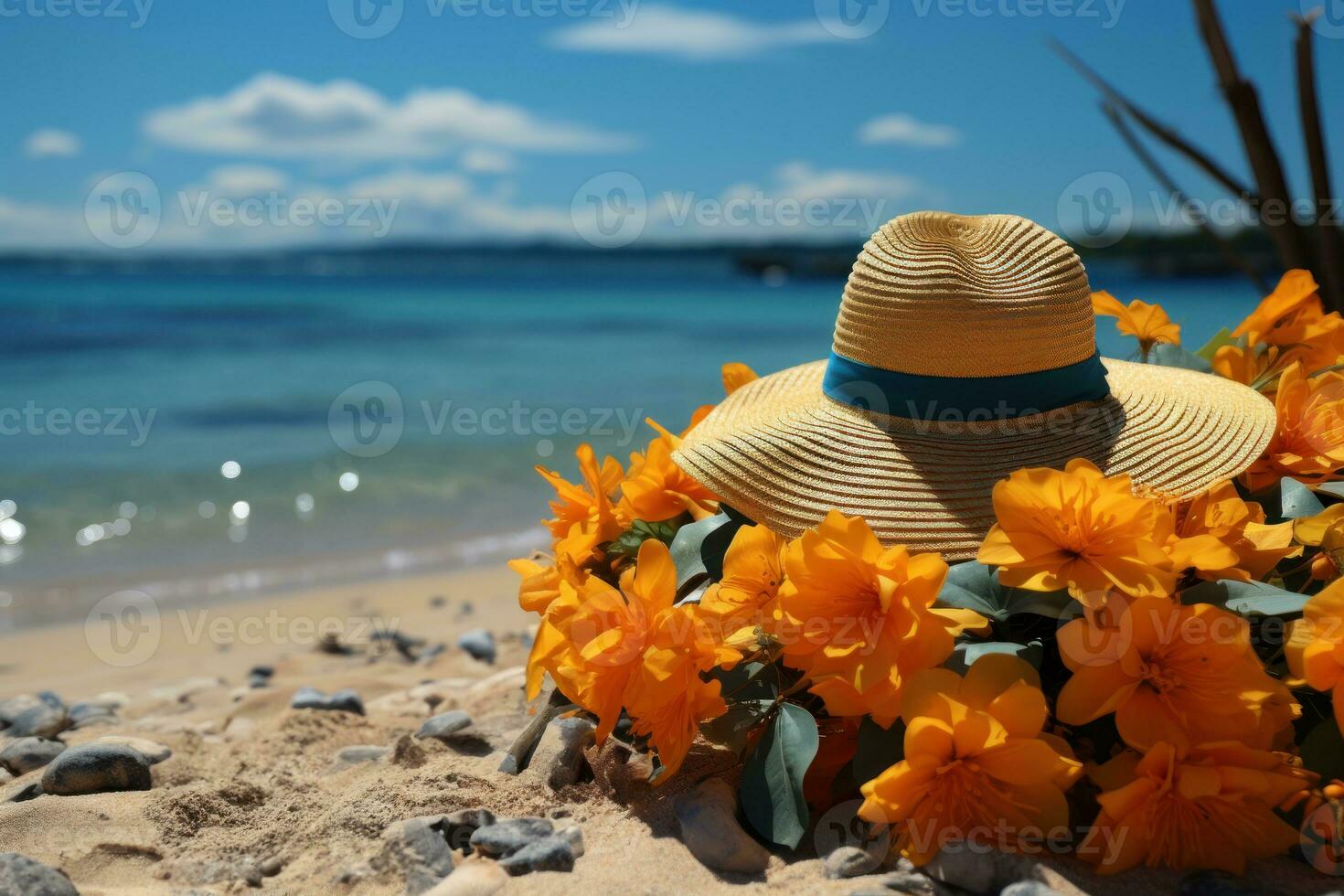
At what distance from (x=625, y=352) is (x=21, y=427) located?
10043 millimetres

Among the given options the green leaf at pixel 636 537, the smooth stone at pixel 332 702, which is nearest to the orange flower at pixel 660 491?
the green leaf at pixel 636 537

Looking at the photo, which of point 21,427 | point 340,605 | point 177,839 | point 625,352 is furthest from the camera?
point 625,352

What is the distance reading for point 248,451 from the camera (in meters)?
8.46

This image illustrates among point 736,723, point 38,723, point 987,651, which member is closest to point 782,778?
point 736,723

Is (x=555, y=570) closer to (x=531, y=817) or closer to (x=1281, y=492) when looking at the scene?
(x=531, y=817)

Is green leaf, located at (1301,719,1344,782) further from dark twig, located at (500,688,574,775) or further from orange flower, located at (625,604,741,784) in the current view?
dark twig, located at (500,688,574,775)

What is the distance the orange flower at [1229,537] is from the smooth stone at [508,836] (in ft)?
3.40

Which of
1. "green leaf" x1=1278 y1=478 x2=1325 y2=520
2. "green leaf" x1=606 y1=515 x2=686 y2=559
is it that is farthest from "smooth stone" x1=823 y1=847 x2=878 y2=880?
"green leaf" x1=1278 y1=478 x2=1325 y2=520

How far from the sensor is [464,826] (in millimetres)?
1798

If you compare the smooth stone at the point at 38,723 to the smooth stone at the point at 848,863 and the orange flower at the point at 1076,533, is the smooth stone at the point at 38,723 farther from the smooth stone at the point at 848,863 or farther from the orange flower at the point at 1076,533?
the orange flower at the point at 1076,533

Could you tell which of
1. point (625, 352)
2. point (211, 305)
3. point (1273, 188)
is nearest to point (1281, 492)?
point (1273, 188)

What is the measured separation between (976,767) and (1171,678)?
Answer: 0.29 metres

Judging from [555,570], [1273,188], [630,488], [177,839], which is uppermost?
[1273,188]

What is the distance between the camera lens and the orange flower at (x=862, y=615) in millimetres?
1508
